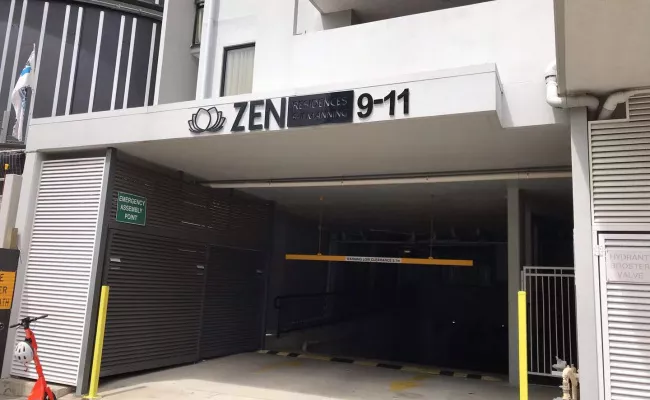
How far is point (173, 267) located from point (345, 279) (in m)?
11.6

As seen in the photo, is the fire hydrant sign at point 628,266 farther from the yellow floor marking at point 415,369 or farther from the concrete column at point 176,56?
the concrete column at point 176,56

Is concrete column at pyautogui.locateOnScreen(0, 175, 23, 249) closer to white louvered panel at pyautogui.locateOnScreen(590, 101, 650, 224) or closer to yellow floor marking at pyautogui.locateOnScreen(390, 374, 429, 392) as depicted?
yellow floor marking at pyautogui.locateOnScreen(390, 374, 429, 392)

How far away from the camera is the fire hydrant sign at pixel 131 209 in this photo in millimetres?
7250

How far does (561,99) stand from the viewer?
489 centimetres

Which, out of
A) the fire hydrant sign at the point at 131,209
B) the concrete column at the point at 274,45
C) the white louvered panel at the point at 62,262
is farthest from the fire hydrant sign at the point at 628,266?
the white louvered panel at the point at 62,262

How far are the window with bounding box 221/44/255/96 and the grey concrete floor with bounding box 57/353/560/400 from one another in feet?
16.3

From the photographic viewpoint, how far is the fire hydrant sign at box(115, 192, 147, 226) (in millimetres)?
7250

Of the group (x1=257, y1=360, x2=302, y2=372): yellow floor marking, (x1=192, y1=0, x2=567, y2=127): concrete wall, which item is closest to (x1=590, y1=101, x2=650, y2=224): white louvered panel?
(x1=192, y1=0, x2=567, y2=127): concrete wall

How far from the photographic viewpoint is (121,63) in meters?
15.8

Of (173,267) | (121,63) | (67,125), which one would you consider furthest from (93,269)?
(121,63)

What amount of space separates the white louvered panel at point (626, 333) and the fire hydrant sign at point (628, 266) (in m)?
0.04

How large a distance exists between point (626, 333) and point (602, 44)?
8.24 feet

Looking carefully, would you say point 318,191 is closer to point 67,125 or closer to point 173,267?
point 173,267

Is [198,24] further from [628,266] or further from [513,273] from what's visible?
[628,266]
